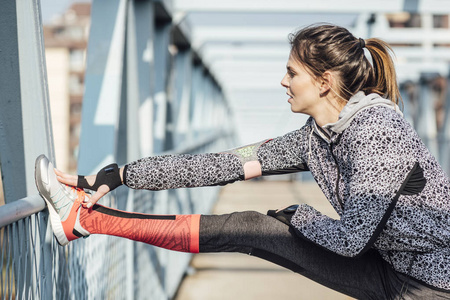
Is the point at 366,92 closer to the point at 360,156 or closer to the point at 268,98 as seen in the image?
the point at 360,156

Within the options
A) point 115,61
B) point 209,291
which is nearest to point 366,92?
point 115,61

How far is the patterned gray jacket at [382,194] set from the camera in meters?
1.94

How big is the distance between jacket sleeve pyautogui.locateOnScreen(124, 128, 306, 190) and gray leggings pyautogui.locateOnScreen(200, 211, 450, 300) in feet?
0.69

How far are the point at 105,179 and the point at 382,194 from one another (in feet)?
3.33

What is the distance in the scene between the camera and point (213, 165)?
96.8 inches

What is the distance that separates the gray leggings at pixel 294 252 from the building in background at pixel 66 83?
216 ft

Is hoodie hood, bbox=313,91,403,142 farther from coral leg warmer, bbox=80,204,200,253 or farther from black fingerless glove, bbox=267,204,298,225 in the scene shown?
coral leg warmer, bbox=80,204,200,253

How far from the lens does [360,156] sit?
198cm

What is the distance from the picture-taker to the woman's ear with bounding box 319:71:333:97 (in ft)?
7.23

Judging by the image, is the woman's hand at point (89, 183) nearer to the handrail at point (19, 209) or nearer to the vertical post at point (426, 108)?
the handrail at point (19, 209)

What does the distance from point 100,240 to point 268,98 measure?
18904 millimetres

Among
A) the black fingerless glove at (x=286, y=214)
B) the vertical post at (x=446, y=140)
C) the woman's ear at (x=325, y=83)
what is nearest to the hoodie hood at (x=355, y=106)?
the woman's ear at (x=325, y=83)

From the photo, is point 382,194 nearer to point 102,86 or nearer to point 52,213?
point 52,213

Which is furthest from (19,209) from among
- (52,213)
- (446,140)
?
(446,140)
